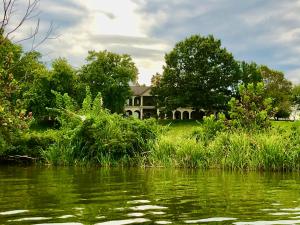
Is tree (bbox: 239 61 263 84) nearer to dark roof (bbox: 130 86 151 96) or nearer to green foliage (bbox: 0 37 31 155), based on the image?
dark roof (bbox: 130 86 151 96)

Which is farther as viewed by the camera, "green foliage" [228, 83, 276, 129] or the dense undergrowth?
"green foliage" [228, 83, 276, 129]

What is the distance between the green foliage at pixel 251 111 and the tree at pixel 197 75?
161 ft

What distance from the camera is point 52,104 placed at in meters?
70.0

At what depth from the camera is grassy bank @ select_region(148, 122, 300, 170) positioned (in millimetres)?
22906

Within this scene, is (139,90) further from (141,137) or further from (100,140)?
(100,140)

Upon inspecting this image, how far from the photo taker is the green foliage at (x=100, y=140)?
26969 mm

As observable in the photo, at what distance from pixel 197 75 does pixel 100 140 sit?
190 ft

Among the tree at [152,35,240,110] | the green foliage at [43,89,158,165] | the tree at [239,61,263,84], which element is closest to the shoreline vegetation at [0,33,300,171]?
the green foliage at [43,89,158,165]

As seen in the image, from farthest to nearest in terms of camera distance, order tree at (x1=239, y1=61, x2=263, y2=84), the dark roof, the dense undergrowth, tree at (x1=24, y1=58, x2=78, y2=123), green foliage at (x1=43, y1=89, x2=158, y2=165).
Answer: the dark roof → tree at (x1=239, y1=61, x2=263, y2=84) → tree at (x1=24, y1=58, x2=78, y2=123) → green foliage at (x1=43, y1=89, x2=158, y2=165) → the dense undergrowth

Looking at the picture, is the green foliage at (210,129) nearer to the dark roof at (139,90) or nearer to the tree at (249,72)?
the tree at (249,72)

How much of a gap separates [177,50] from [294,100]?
48673 millimetres

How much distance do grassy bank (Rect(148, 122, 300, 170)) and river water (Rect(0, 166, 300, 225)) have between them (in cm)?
613

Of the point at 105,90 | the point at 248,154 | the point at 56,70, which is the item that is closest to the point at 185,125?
the point at 105,90

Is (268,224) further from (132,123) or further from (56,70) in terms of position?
(56,70)
